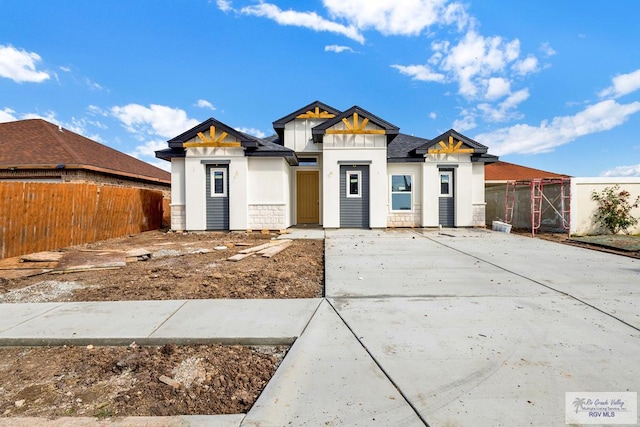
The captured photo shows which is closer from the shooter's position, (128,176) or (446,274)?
(446,274)

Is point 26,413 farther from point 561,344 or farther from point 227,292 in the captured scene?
point 561,344

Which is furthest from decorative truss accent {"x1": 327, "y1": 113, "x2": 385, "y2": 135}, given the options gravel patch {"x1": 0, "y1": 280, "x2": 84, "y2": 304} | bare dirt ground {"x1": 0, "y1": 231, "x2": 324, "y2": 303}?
gravel patch {"x1": 0, "y1": 280, "x2": 84, "y2": 304}

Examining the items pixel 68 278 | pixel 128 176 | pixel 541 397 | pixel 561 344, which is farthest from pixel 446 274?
pixel 128 176

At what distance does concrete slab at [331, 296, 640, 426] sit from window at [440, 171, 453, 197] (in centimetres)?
999

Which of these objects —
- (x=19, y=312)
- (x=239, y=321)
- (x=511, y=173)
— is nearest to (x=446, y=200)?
(x=239, y=321)

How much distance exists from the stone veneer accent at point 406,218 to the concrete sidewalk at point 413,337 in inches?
316

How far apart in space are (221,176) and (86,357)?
10321 mm

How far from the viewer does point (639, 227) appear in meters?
11.6

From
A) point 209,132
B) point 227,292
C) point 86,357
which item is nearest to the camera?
point 86,357

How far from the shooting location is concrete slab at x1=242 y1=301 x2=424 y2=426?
1.93 metres

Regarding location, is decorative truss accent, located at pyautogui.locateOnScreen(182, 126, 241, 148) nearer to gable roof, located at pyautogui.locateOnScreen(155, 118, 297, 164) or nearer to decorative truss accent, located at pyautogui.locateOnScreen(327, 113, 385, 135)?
gable roof, located at pyautogui.locateOnScreen(155, 118, 297, 164)

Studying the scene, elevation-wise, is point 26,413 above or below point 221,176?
below

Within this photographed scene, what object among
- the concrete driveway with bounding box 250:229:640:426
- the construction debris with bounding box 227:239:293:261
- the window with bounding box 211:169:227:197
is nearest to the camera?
the concrete driveway with bounding box 250:229:640:426

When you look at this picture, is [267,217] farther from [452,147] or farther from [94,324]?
[94,324]
